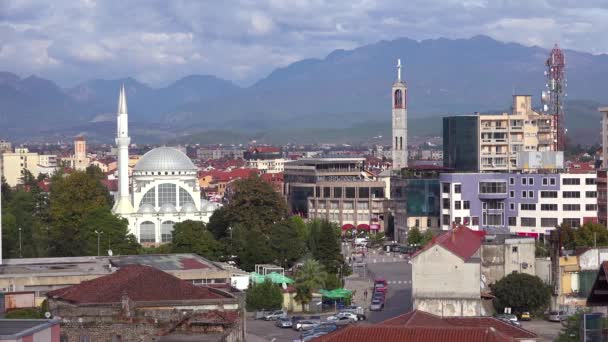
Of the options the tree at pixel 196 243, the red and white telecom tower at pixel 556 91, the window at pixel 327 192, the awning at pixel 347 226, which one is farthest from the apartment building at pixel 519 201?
the window at pixel 327 192

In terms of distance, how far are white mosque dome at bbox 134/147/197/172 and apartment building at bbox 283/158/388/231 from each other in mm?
16356

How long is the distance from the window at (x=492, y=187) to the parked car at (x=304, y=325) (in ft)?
120

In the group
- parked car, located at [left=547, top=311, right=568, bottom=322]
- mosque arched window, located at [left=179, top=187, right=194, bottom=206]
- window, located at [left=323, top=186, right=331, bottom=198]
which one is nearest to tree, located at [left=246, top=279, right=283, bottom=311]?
parked car, located at [left=547, top=311, right=568, bottom=322]

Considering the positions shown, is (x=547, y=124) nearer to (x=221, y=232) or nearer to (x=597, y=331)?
(x=221, y=232)

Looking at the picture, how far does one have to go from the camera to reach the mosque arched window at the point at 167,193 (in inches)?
3438

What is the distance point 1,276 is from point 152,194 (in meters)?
38.1

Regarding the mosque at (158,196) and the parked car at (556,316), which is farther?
the mosque at (158,196)

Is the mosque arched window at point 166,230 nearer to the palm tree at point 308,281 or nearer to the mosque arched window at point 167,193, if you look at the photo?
the mosque arched window at point 167,193

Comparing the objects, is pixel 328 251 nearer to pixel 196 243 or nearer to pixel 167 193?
pixel 196 243

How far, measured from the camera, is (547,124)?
95125mm

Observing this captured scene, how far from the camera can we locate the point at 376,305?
180 feet

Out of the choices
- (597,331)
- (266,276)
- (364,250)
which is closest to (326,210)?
(364,250)

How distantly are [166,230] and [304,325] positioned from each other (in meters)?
36.9

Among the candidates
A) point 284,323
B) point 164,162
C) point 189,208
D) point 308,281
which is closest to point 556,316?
point 284,323
